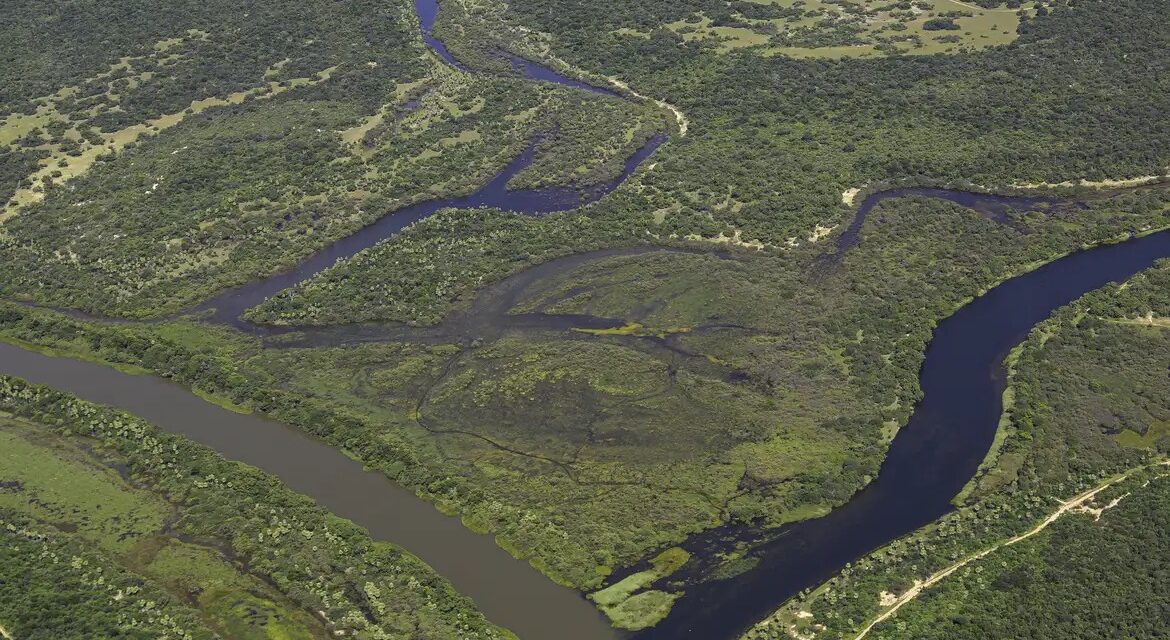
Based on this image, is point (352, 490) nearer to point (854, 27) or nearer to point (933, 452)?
point (933, 452)

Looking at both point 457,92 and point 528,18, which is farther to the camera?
point 528,18

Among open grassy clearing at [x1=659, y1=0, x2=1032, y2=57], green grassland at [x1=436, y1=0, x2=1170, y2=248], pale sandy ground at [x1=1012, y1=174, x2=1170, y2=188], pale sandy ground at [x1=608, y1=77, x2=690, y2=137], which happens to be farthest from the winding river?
open grassy clearing at [x1=659, y1=0, x2=1032, y2=57]

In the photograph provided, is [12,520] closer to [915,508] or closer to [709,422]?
[709,422]

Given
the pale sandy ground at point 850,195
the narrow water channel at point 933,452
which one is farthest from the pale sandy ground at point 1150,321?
the pale sandy ground at point 850,195

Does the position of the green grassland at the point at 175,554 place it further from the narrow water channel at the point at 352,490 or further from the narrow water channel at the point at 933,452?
the narrow water channel at the point at 933,452

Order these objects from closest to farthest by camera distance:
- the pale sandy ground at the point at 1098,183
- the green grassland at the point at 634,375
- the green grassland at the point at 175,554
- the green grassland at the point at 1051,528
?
the green grassland at the point at 1051,528, the green grassland at the point at 175,554, the green grassland at the point at 634,375, the pale sandy ground at the point at 1098,183

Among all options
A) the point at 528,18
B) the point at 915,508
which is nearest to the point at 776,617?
the point at 915,508
